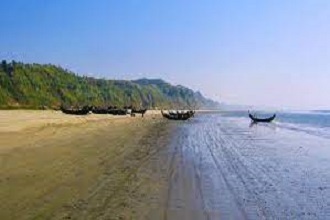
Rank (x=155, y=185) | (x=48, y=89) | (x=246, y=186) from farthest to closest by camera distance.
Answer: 1. (x=48, y=89)
2. (x=246, y=186)
3. (x=155, y=185)

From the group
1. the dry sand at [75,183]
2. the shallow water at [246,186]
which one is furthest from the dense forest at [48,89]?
the shallow water at [246,186]

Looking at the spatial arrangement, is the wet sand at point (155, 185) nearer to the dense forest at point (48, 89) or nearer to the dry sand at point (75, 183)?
the dry sand at point (75, 183)

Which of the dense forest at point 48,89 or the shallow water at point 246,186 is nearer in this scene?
the shallow water at point 246,186

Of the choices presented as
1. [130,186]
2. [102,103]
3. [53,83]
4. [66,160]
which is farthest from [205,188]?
[102,103]

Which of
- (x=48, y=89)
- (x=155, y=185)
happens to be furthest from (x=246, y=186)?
(x=48, y=89)

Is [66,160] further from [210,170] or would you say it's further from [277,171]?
[277,171]

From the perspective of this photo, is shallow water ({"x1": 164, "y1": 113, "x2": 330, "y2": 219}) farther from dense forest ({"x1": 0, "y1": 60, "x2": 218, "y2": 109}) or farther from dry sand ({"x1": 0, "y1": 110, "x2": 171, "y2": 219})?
dense forest ({"x1": 0, "y1": 60, "x2": 218, "y2": 109})

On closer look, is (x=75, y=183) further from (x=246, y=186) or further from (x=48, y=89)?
(x=48, y=89)

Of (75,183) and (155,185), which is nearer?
(75,183)

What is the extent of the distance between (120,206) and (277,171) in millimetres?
8721

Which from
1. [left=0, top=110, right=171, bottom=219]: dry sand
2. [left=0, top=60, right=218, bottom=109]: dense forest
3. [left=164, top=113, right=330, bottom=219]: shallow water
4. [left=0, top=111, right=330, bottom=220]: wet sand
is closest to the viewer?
[left=0, top=110, right=171, bottom=219]: dry sand

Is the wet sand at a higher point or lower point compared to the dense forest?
lower

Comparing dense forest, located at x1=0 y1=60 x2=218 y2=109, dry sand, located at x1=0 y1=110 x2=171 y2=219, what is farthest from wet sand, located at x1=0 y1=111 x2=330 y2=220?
dense forest, located at x1=0 y1=60 x2=218 y2=109

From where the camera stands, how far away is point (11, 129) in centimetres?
3219
